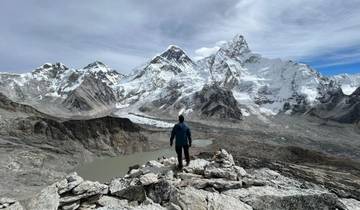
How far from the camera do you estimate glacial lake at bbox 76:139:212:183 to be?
262 feet

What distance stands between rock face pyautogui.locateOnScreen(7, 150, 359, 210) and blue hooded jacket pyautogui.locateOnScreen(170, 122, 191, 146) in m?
2.07

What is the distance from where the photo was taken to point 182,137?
23.3 metres

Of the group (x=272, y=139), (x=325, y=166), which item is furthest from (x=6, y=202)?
(x=272, y=139)

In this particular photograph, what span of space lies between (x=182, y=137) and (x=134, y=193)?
460 cm

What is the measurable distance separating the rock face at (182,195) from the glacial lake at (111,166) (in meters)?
51.6

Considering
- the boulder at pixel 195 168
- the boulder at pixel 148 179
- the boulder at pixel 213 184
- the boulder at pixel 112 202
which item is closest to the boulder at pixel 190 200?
the boulder at pixel 213 184

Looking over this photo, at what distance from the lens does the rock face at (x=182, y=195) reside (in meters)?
19.2

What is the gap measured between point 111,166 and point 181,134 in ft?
246

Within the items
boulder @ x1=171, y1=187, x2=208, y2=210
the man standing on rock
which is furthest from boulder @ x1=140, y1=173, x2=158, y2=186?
the man standing on rock

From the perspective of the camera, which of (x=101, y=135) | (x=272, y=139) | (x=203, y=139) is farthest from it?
(x=272, y=139)

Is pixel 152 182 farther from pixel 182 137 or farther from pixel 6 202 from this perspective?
pixel 6 202

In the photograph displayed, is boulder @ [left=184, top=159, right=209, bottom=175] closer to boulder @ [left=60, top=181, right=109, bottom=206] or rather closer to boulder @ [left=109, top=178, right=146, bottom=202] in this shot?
boulder @ [left=109, top=178, right=146, bottom=202]

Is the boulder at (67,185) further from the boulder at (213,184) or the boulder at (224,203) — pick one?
the boulder at (224,203)

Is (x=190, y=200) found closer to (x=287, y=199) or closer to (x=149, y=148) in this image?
(x=287, y=199)
